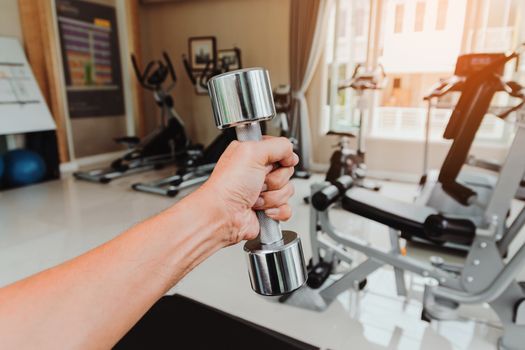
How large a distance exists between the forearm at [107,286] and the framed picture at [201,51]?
5.40m

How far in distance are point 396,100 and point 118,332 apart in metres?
4.80

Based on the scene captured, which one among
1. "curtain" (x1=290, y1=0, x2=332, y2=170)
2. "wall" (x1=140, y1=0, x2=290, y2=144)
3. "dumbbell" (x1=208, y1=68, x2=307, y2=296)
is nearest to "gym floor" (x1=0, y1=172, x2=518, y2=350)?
"curtain" (x1=290, y1=0, x2=332, y2=170)

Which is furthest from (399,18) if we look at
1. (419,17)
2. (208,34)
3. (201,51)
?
(201,51)

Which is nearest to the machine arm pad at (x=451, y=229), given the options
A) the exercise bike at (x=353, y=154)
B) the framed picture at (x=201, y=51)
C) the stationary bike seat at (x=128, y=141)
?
the exercise bike at (x=353, y=154)

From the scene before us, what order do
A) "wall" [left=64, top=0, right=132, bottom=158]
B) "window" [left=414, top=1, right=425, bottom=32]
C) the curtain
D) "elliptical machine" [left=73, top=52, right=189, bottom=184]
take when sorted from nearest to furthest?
"window" [left=414, top=1, right=425, bottom=32]
the curtain
"elliptical machine" [left=73, top=52, right=189, bottom=184]
"wall" [left=64, top=0, right=132, bottom=158]

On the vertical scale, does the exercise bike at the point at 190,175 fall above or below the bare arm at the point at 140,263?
below

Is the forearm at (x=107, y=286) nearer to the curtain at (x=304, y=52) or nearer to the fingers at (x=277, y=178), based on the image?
the fingers at (x=277, y=178)

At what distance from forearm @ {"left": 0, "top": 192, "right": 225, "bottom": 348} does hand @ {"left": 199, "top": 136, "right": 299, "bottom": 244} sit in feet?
0.11

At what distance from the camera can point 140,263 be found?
425mm

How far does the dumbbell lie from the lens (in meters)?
0.44

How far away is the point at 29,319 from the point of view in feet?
1.22

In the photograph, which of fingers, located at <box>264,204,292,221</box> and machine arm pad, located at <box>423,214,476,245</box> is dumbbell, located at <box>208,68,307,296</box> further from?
machine arm pad, located at <box>423,214,476,245</box>

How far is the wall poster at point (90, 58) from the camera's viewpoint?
510cm

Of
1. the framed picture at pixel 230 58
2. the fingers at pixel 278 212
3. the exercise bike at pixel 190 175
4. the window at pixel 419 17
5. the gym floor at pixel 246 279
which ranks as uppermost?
the window at pixel 419 17
